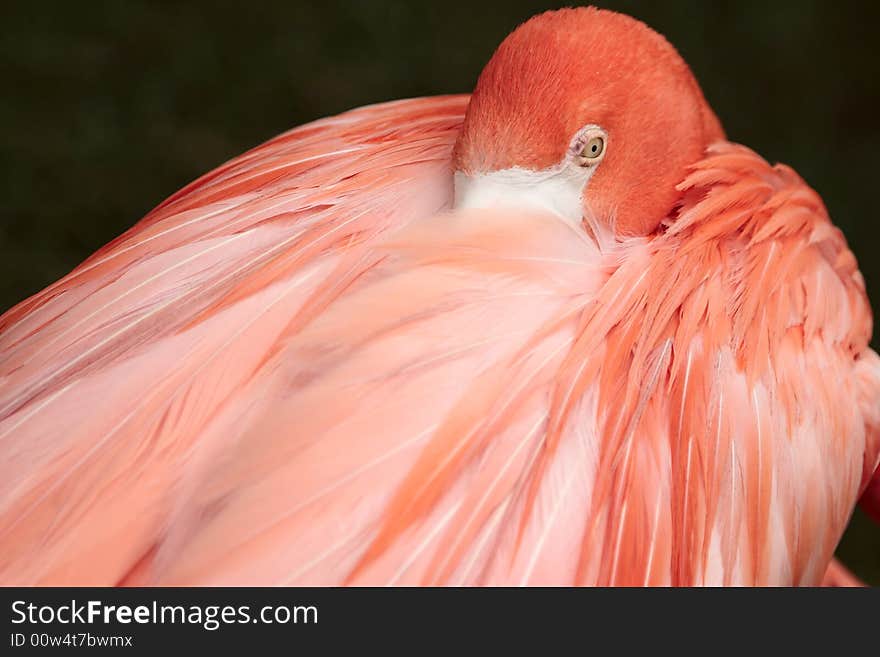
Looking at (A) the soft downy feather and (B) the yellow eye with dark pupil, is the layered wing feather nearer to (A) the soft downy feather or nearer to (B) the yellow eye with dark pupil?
(A) the soft downy feather

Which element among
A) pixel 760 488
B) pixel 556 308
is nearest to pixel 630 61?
pixel 556 308

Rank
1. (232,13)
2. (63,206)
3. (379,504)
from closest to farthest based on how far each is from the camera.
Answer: (379,504) → (63,206) → (232,13)

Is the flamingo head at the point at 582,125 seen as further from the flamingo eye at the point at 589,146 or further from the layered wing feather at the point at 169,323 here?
the layered wing feather at the point at 169,323

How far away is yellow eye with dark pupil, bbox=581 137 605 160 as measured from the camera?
104 cm

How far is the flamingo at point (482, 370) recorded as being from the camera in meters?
0.87

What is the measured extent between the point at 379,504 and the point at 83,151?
185 centimetres

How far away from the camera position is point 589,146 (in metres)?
1.04

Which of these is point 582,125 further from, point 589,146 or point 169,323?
point 169,323

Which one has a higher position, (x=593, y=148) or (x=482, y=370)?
(x=593, y=148)

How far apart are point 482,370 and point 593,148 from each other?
0.83 feet

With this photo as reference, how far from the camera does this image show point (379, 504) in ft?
2.84

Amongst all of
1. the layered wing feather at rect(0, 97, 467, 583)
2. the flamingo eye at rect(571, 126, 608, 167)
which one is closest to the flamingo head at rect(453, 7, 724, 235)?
the flamingo eye at rect(571, 126, 608, 167)

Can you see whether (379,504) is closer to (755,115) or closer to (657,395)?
(657,395)

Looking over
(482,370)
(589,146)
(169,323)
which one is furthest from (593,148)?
(169,323)
